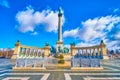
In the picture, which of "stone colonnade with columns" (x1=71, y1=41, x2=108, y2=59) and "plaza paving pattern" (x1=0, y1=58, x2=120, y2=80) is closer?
"plaza paving pattern" (x1=0, y1=58, x2=120, y2=80)

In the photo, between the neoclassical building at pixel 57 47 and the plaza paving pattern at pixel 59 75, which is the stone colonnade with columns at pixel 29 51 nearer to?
the neoclassical building at pixel 57 47

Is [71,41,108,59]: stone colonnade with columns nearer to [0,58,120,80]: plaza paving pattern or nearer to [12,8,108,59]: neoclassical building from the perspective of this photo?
[12,8,108,59]: neoclassical building

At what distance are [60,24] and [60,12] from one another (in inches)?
236

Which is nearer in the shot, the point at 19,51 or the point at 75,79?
the point at 75,79

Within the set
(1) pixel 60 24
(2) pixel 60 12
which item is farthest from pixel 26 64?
(2) pixel 60 12

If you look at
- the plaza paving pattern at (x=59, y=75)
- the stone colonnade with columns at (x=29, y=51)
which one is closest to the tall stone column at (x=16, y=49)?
the stone colonnade with columns at (x=29, y=51)

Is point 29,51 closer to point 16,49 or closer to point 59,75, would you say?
point 16,49

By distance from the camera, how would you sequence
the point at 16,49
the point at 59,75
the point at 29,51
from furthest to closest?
1. the point at 29,51
2. the point at 16,49
3. the point at 59,75

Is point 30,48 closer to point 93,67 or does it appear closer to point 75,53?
point 75,53

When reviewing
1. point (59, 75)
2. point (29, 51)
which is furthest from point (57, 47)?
point (59, 75)

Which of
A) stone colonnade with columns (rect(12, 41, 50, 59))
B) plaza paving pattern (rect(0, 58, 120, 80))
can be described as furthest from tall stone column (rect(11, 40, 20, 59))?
plaza paving pattern (rect(0, 58, 120, 80))

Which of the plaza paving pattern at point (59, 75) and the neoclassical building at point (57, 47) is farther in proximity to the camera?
the neoclassical building at point (57, 47)

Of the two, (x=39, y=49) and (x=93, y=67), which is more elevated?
(x=39, y=49)

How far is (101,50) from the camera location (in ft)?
190
